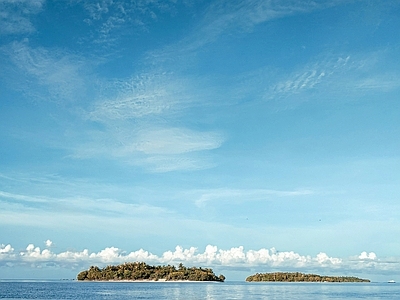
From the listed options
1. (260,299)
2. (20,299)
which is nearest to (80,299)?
(20,299)

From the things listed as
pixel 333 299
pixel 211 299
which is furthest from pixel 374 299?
pixel 211 299

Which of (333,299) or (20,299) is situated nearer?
(20,299)

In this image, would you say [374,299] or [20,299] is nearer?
[20,299]

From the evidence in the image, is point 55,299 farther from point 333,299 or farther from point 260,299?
point 333,299

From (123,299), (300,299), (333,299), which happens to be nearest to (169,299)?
(123,299)

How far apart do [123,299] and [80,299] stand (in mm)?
12833

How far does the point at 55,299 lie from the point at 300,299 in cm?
6944

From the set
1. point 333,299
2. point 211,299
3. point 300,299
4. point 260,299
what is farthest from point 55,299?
point 333,299

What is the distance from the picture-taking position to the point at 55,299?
452 ft

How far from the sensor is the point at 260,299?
13475cm

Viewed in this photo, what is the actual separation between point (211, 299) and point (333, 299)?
36956 mm

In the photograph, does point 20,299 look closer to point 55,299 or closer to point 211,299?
point 55,299

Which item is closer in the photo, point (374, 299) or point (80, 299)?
point (80, 299)

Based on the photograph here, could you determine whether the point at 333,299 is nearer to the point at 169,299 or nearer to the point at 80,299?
the point at 169,299
